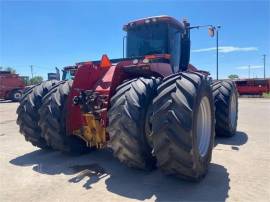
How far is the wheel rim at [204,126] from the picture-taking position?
14.2ft

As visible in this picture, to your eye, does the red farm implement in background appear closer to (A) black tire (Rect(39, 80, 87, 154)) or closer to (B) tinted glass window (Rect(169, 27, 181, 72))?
(B) tinted glass window (Rect(169, 27, 181, 72))

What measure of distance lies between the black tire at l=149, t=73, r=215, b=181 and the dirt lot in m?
0.35

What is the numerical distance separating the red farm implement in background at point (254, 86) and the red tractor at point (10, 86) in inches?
903

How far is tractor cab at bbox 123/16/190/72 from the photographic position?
5969 mm

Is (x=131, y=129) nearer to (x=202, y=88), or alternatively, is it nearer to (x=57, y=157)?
(x=202, y=88)

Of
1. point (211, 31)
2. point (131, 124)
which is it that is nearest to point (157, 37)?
point (211, 31)

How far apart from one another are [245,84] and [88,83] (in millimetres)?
28611

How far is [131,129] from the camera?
3674 mm

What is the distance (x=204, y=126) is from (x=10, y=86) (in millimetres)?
23716

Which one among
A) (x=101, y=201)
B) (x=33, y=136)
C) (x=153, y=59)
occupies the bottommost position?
(x=101, y=201)

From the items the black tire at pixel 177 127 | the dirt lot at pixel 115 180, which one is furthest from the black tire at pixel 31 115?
the black tire at pixel 177 127

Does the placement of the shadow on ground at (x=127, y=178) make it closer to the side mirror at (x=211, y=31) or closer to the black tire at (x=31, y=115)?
the black tire at (x=31, y=115)

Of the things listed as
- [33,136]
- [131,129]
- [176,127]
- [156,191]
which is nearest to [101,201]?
[156,191]

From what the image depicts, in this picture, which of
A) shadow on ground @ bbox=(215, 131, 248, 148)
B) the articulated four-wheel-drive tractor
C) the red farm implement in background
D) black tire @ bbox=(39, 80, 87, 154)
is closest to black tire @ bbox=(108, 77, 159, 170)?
the articulated four-wheel-drive tractor
